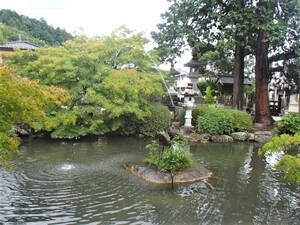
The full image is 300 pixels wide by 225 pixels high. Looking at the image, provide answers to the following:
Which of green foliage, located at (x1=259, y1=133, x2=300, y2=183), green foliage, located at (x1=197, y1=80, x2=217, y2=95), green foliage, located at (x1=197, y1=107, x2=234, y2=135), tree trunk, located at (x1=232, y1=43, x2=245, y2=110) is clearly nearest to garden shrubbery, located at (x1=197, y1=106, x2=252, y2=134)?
green foliage, located at (x1=197, y1=107, x2=234, y2=135)

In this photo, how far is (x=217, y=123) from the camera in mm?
16656

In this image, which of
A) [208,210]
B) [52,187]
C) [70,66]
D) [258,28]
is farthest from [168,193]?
[258,28]

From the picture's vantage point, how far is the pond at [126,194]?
6.42 meters

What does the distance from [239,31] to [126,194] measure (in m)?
13.4

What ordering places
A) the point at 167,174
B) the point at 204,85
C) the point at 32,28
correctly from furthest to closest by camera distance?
the point at 32,28, the point at 204,85, the point at 167,174

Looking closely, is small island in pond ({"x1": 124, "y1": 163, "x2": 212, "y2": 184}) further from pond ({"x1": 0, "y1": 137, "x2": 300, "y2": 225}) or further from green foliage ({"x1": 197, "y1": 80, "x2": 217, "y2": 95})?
green foliage ({"x1": 197, "y1": 80, "x2": 217, "y2": 95})

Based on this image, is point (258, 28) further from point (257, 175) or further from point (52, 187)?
point (52, 187)

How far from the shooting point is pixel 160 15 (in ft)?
67.5

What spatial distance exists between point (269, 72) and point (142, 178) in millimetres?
14258

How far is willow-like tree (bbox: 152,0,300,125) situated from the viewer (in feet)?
56.0

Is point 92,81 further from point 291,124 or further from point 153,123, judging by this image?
point 291,124

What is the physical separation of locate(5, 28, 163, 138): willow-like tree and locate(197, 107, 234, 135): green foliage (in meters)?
3.35

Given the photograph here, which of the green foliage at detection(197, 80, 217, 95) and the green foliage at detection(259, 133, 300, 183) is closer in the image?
the green foliage at detection(259, 133, 300, 183)

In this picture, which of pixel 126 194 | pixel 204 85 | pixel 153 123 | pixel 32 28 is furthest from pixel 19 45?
pixel 126 194
